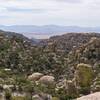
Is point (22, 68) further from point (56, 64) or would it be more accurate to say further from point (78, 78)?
point (78, 78)

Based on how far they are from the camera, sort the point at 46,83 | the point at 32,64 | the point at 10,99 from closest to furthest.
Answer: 1. the point at 10,99
2. the point at 46,83
3. the point at 32,64

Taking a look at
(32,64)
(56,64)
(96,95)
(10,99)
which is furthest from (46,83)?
(56,64)

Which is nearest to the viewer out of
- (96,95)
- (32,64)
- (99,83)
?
(96,95)

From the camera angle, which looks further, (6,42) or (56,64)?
(6,42)

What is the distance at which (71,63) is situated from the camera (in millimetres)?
83688

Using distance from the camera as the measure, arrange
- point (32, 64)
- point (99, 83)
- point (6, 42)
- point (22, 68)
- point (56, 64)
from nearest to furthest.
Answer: point (99, 83)
point (22, 68)
point (32, 64)
point (56, 64)
point (6, 42)

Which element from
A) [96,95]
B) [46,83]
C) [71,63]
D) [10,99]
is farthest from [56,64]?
[96,95]

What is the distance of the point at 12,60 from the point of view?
76875mm

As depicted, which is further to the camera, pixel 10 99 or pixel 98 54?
pixel 98 54

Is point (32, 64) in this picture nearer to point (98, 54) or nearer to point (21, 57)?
point (21, 57)

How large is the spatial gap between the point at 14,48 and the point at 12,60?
1146 centimetres

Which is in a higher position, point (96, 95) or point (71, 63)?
point (96, 95)

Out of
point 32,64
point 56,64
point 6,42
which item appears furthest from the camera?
point 6,42

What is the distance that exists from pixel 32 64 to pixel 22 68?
560 centimetres
